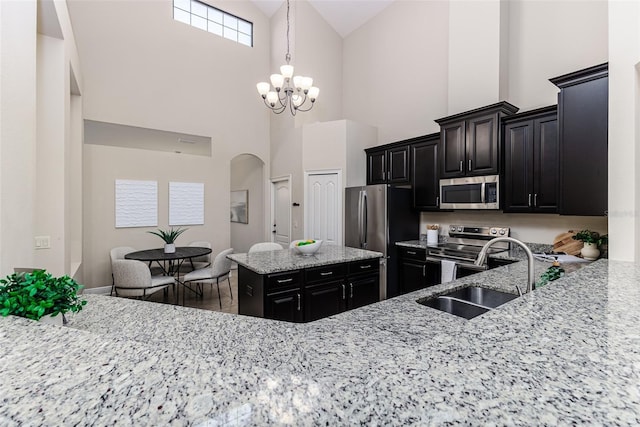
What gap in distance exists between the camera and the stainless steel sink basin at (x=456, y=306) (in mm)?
1745

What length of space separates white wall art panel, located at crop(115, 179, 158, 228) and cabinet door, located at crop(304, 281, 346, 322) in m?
3.88

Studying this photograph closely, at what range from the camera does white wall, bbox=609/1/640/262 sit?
6.40 feet

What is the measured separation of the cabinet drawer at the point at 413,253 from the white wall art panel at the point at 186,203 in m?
3.76

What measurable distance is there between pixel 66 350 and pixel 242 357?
0.46m

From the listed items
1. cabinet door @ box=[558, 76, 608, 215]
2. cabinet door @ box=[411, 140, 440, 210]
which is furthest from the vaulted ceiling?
cabinet door @ box=[558, 76, 608, 215]

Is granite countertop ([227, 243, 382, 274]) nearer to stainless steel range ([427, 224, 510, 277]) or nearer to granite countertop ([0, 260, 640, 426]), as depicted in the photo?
stainless steel range ([427, 224, 510, 277])

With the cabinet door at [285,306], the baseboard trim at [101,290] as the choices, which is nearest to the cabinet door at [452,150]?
the cabinet door at [285,306]

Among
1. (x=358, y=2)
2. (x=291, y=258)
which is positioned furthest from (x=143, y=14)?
(x=291, y=258)

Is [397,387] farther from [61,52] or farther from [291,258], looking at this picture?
[61,52]

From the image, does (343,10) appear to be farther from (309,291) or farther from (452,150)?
(309,291)

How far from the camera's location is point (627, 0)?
6.46 ft

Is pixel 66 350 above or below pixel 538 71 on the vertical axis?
below

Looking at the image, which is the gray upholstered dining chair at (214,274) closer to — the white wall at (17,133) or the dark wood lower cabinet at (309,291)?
the dark wood lower cabinet at (309,291)

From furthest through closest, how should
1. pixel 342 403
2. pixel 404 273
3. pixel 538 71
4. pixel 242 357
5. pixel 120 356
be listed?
pixel 404 273, pixel 538 71, pixel 242 357, pixel 120 356, pixel 342 403
